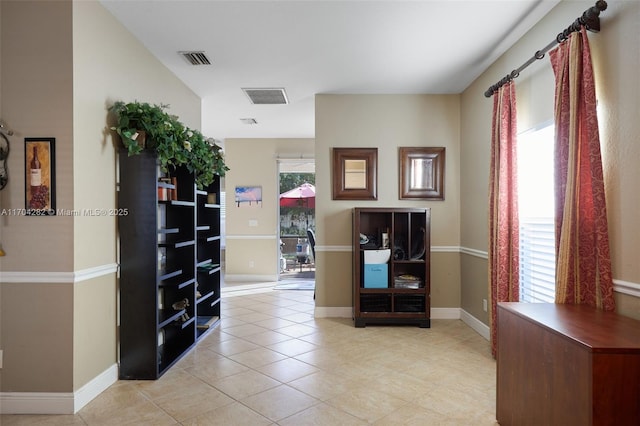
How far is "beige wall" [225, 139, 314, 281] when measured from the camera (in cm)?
741

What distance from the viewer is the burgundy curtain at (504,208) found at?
313cm

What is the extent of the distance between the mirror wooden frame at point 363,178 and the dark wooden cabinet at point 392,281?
1.04 feet

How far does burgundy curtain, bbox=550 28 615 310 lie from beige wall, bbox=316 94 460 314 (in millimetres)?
2319

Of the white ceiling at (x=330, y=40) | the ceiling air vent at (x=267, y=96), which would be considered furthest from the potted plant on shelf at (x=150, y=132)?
Answer: the ceiling air vent at (x=267, y=96)

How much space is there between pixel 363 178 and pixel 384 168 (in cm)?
29

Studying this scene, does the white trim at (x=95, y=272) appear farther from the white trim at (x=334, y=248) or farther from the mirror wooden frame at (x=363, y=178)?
the mirror wooden frame at (x=363, y=178)

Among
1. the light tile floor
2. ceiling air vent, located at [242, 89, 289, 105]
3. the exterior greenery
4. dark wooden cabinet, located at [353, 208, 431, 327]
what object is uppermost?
ceiling air vent, located at [242, 89, 289, 105]

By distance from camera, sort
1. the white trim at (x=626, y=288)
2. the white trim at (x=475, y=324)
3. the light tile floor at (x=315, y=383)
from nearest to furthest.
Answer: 1. the white trim at (x=626, y=288)
2. the light tile floor at (x=315, y=383)
3. the white trim at (x=475, y=324)

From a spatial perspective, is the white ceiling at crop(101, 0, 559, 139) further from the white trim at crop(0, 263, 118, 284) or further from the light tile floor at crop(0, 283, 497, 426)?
the light tile floor at crop(0, 283, 497, 426)

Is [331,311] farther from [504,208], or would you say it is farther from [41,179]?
[41,179]

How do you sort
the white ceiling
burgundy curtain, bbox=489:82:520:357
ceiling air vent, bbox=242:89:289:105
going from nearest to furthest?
the white ceiling → burgundy curtain, bbox=489:82:520:357 → ceiling air vent, bbox=242:89:289:105

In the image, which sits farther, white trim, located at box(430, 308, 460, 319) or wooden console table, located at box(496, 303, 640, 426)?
white trim, located at box(430, 308, 460, 319)

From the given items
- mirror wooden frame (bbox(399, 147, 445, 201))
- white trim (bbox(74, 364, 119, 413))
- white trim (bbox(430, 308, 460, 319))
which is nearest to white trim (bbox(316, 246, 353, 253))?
mirror wooden frame (bbox(399, 147, 445, 201))

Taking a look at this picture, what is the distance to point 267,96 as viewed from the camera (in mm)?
4793
